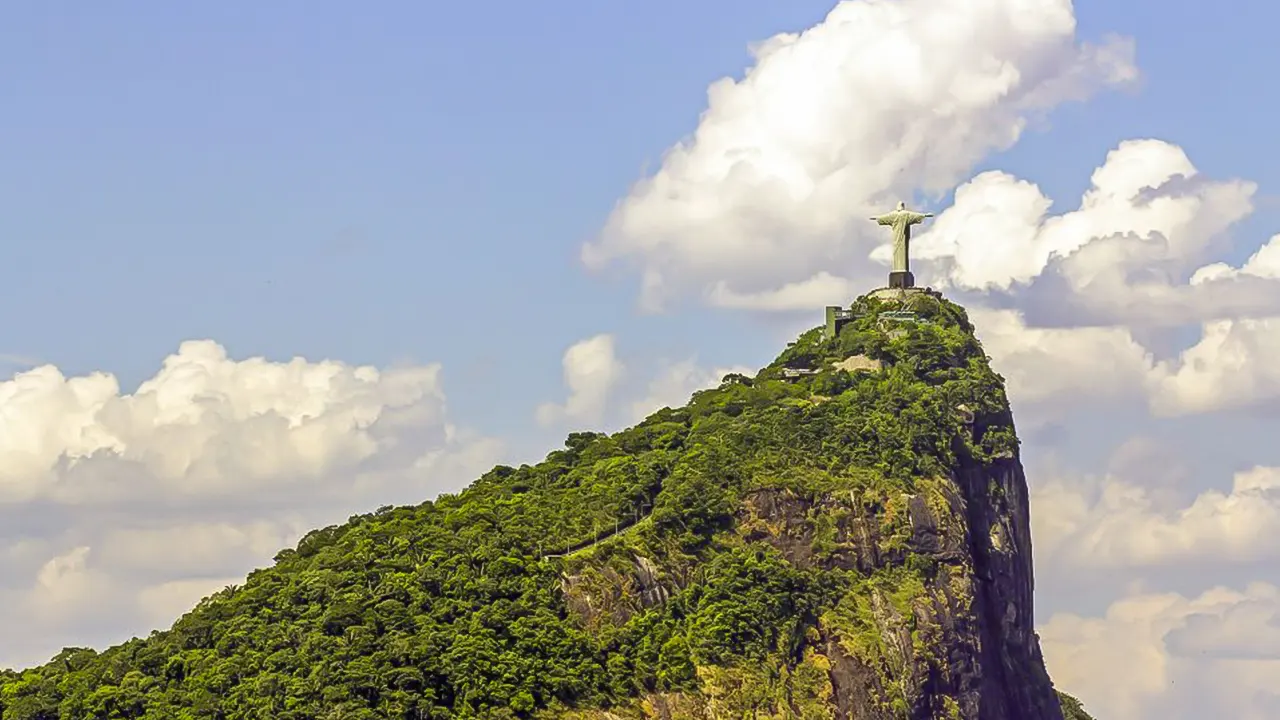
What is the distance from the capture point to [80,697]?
18975 centimetres

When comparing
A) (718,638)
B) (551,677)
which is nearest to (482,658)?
(551,677)

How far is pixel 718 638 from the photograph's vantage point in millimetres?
198750

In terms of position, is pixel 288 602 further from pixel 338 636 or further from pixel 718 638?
pixel 718 638

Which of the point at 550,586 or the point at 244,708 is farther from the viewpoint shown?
the point at 550,586

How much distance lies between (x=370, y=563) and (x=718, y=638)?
84.2 ft

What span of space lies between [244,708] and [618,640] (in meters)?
28.0

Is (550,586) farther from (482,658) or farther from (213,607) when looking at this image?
(213,607)

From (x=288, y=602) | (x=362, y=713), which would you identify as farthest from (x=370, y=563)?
(x=362, y=713)

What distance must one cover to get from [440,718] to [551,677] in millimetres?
9737

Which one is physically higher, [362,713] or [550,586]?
[550,586]

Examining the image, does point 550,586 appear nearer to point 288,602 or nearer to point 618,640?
point 618,640

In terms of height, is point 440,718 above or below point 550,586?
below

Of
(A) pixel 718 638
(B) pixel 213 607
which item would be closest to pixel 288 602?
(B) pixel 213 607

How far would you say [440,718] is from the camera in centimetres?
18325
